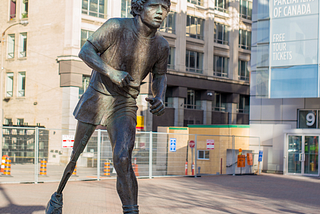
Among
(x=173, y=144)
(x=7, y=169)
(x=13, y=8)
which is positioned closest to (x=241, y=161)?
(x=173, y=144)

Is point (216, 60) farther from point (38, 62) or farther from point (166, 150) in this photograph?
point (166, 150)

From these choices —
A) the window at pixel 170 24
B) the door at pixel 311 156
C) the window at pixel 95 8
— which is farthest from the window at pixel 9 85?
the door at pixel 311 156

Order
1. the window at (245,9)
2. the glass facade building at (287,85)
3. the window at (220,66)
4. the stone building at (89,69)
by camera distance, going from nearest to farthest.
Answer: the glass facade building at (287,85)
the stone building at (89,69)
the window at (220,66)
the window at (245,9)

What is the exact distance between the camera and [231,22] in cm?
4753

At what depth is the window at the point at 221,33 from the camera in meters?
46.1

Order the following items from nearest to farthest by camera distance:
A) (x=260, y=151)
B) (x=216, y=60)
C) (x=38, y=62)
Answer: (x=260, y=151), (x=38, y=62), (x=216, y=60)

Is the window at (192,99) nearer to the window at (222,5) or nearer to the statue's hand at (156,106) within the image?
the window at (222,5)

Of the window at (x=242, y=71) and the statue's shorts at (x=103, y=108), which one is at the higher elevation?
the window at (x=242, y=71)

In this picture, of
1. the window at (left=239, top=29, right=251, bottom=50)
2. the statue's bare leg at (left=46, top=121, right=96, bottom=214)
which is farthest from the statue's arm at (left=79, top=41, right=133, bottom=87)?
the window at (left=239, top=29, right=251, bottom=50)

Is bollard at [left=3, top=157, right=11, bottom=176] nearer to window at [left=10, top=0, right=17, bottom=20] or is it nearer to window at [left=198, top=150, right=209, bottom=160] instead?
window at [left=198, top=150, right=209, bottom=160]

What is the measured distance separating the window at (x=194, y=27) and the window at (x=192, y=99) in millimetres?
5499

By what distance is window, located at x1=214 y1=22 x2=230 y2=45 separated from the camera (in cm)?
4612

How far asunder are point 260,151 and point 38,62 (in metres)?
20.1

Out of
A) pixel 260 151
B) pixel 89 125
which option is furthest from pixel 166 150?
pixel 89 125
